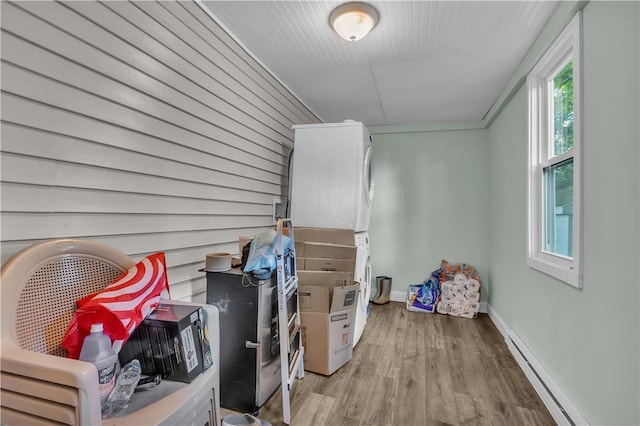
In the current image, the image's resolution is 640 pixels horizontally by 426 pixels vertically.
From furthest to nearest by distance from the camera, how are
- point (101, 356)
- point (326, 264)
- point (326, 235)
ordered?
point (326, 235) < point (326, 264) < point (101, 356)

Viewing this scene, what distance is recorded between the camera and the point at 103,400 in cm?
93

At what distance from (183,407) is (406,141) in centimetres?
401

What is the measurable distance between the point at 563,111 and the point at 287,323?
224 cm

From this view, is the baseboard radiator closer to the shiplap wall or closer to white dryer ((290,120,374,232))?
white dryer ((290,120,374,232))

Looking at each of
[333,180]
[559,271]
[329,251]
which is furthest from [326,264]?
[559,271]

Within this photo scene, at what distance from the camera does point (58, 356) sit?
928 mm

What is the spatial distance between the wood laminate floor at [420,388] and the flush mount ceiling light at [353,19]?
2.28 m

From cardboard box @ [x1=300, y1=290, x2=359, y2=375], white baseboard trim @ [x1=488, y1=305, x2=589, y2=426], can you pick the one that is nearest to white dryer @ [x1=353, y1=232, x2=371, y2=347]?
cardboard box @ [x1=300, y1=290, x2=359, y2=375]

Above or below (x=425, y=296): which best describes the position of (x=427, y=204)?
above

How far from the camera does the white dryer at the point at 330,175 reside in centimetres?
273

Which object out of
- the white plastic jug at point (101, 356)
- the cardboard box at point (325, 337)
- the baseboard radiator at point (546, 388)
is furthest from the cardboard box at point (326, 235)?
the white plastic jug at point (101, 356)

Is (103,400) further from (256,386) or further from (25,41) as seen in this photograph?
(25,41)

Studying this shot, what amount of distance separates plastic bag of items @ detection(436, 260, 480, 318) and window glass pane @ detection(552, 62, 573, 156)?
1.97 metres

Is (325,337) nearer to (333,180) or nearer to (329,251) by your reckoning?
(329,251)
